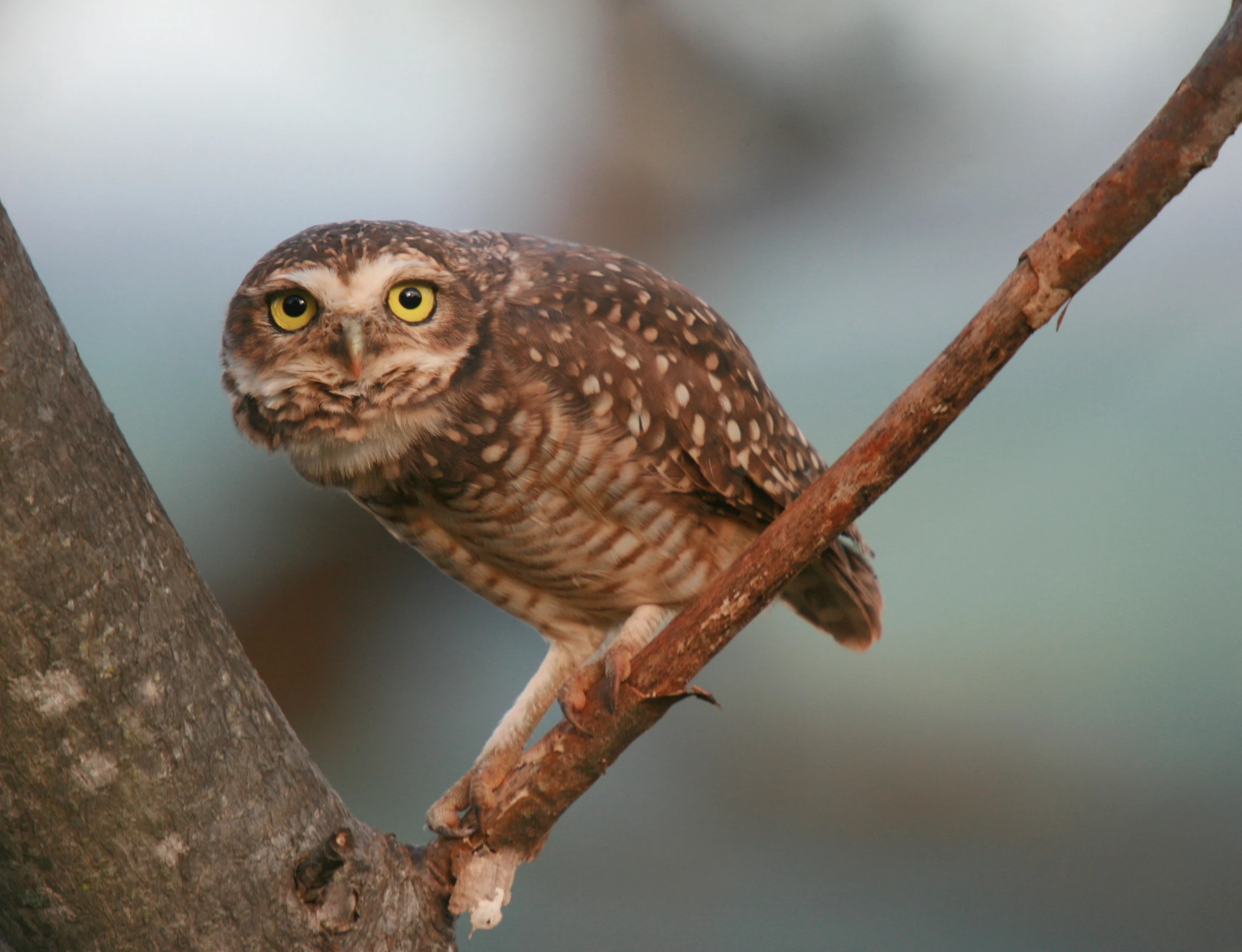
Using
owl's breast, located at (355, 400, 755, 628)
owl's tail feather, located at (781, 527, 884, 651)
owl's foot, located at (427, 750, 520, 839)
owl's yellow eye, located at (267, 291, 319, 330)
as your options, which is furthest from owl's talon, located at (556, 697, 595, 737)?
owl's yellow eye, located at (267, 291, 319, 330)

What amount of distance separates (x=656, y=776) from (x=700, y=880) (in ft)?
1.42

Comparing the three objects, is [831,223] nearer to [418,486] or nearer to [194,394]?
[194,394]

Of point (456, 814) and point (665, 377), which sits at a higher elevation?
point (665, 377)

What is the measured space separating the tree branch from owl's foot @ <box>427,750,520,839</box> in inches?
1.3

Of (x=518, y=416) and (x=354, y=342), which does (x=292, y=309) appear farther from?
(x=518, y=416)

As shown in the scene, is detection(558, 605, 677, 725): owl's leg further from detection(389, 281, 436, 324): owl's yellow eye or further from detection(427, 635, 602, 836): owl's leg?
detection(389, 281, 436, 324): owl's yellow eye

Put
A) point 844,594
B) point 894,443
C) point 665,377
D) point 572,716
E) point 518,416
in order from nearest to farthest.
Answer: point 894,443, point 572,716, point 518,416, point 665,377, point 844,594

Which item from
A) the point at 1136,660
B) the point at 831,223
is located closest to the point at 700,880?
the point at 1136,660

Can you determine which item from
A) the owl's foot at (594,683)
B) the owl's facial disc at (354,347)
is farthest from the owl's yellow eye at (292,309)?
the owl's foot at (594,683)

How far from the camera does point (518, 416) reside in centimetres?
153

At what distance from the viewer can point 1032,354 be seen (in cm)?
396

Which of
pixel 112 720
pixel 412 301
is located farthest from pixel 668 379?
pixel 112 720

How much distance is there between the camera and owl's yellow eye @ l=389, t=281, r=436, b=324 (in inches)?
59.9

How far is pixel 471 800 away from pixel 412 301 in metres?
0.77
